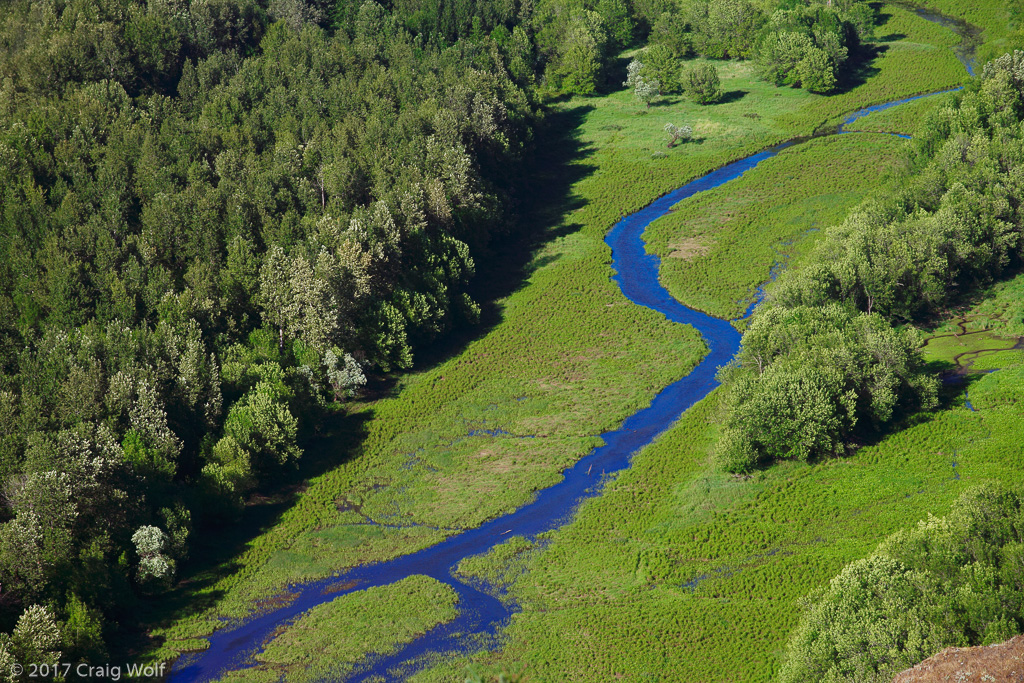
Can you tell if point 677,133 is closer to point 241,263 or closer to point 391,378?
point 391,378

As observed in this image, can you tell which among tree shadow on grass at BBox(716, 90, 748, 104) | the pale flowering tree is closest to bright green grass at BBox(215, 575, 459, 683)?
the pale flowering tree

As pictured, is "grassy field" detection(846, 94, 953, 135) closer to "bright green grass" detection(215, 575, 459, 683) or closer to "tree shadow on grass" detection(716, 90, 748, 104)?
"tree shadow on grass" detection(716, 90, 748, 104)

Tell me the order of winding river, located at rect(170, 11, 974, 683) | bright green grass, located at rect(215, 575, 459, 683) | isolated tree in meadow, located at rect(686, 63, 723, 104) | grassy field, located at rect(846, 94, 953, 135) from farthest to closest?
isolated tree in meadow, located at rect(686, 63, 723, 104) < grassy field, located at rect(846, 94, 953, 135) < winding river, located at rect(170, 11, 974, 683) < bright green grass, located at rect(215, 575, 459, 683)

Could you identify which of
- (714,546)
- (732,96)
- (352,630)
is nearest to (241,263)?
(352,630)

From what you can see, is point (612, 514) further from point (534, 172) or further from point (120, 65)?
point (120, 65)

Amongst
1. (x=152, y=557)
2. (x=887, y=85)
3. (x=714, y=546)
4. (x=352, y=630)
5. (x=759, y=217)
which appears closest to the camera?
(x=352, y=630)
